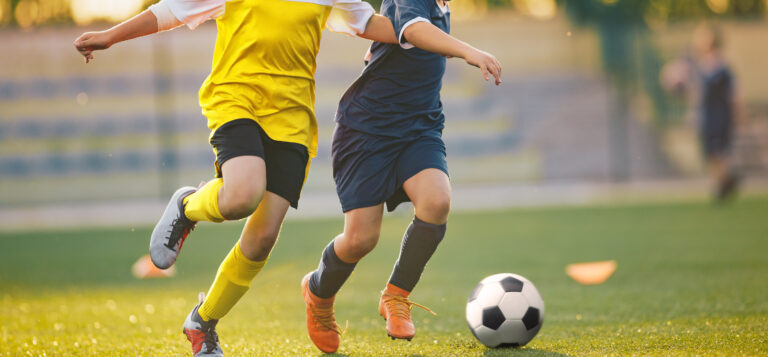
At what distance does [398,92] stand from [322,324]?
0.98 meters

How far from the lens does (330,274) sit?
3438mm

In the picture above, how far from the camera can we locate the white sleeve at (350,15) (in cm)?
338

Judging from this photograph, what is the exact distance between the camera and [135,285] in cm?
567

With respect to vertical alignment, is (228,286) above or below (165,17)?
below

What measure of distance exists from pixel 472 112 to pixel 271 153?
15133 mm

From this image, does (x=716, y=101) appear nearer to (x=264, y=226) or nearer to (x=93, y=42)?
(x=264, y=226)

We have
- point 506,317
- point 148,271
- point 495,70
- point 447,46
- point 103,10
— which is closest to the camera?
point 495,70

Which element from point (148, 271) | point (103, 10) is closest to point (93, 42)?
point (148, 271)

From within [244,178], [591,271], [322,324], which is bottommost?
[591,271]

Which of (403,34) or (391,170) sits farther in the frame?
(391,170)

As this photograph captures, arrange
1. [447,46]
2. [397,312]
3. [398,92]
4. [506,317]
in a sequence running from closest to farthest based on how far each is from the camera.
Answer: [447,46]
[506,317]
[397,312]
[398,92]

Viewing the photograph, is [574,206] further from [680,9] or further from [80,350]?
[680,9]

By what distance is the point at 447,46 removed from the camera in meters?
3.00

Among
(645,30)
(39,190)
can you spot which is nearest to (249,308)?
(39,190)
